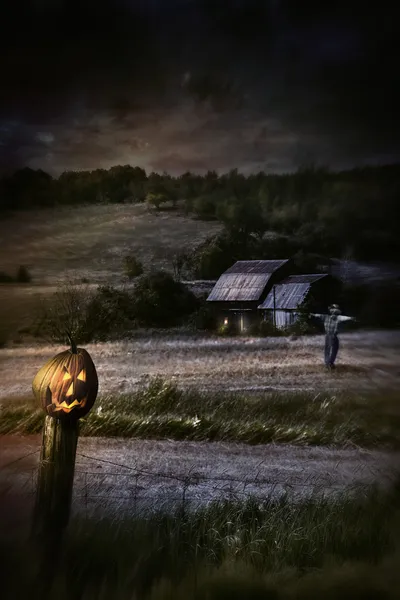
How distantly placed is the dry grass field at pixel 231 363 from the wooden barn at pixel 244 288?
0.44 ft

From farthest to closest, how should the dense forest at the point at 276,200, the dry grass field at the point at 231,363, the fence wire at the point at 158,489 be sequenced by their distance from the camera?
the dense forest at the point at 276,200 < the dry grass field at the point at 231,363 < the fence wire at the point at 158,489

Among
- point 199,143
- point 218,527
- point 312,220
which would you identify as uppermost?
point 199,143

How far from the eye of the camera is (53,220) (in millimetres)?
3893

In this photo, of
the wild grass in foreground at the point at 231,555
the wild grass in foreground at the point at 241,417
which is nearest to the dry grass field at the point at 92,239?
the wild grass in foreground at the point at 241,417

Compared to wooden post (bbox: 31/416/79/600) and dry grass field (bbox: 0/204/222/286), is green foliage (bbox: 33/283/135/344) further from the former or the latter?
wooden post (bbox: 31/416/79/600)

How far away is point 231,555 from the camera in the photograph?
297cm

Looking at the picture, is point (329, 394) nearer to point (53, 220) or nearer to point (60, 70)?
point (53, 220)

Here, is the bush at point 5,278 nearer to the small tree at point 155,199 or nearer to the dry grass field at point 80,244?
the dry grass field at point 80,244

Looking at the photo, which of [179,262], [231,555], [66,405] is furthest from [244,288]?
[231,555]

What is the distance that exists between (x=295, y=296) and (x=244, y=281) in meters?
0.28

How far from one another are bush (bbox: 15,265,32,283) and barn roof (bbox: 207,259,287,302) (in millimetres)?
1008

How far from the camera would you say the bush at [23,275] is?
3795 mm

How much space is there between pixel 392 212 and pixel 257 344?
1.03m

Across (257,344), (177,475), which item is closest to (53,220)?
(257,344)
